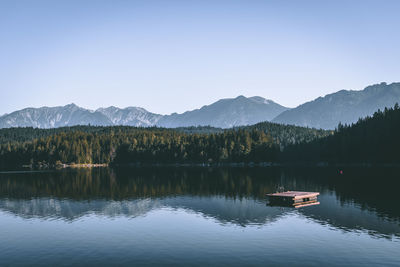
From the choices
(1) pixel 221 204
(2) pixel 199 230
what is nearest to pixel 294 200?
(1) pixel 221 204

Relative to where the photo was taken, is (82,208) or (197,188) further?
(197,188)

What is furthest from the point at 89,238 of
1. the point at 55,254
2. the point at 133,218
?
the point at 133,218

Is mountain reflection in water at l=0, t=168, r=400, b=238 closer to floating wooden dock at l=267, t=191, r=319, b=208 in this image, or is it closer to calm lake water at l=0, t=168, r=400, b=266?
calm lake water at l=0, t=168, r=400, b=266

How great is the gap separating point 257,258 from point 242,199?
50.4 metres

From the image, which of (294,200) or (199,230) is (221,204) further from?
(199,230)

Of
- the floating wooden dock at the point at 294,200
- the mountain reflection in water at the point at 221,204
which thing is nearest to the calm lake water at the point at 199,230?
the mountain reflection in water at the point at 221,204

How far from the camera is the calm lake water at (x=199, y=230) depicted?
44.6 metres

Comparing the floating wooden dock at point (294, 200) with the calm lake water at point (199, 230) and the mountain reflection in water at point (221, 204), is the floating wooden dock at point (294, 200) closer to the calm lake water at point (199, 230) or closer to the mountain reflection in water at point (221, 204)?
the mountain reflection in water at point (221, 204)

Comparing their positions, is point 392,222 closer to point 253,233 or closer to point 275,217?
point 275,217

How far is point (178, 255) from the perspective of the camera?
45531mm

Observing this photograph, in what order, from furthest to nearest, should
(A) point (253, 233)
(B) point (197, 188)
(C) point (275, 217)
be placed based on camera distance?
(B) point (197, 188), (C) point (275, 217), (A) point (253, 233)

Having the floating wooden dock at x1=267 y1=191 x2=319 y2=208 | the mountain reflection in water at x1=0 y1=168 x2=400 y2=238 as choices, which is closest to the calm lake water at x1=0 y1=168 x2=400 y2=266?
the mountain reflection in water at x1=0 y1=168 x2=400 y2=238

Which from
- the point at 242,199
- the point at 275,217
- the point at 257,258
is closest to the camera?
the point at 257,258

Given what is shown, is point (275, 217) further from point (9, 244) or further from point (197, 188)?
point (197, 188)
